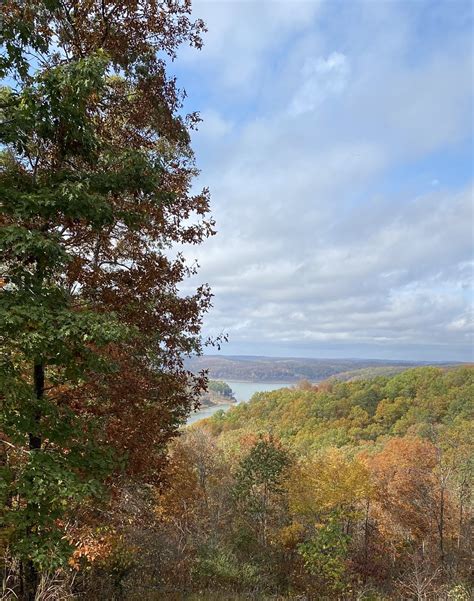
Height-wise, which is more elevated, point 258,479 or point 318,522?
point 258,479

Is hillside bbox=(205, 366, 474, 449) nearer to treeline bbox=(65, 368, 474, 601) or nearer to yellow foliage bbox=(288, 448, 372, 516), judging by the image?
treeline bbox=(65, 368, 474, 601)

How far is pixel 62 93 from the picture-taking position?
515cm

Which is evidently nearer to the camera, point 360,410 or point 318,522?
point 318,522

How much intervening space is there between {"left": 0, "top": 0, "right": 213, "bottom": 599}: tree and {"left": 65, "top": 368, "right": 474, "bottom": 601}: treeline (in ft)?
7.34

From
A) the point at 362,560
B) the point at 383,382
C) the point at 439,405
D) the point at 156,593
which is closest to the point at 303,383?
the point at 383,382

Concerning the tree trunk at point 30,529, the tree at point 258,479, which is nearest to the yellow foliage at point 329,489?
the tree at point 258,479

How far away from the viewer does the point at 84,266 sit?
662 centimetres

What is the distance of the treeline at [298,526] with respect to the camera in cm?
1130

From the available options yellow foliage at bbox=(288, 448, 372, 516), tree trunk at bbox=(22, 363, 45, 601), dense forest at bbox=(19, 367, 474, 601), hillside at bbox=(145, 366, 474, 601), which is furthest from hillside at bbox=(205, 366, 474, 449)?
tree trunk at bbox=(22, 363, 45, 601)

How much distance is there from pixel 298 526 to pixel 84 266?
28616 mm

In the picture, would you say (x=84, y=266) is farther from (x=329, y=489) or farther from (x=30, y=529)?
(x=329, y=489)

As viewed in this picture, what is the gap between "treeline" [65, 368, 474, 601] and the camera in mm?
11297

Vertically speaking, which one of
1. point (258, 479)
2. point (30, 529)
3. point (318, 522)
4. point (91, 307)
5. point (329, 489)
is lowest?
point (318, 522)

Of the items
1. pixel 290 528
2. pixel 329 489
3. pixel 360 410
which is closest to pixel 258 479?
pixel 290 528
